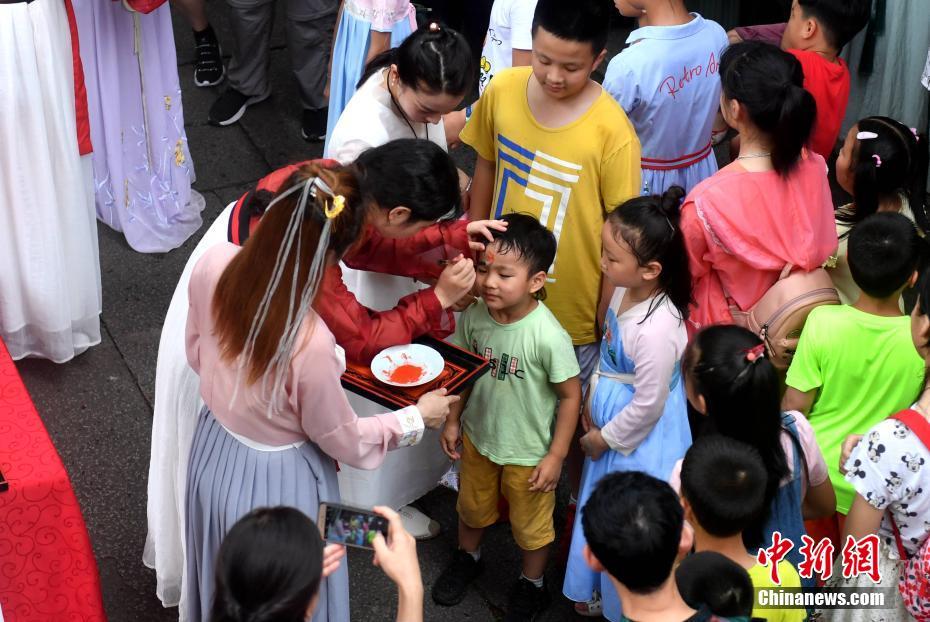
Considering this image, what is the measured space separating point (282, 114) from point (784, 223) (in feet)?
10.9

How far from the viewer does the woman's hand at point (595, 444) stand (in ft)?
9.87

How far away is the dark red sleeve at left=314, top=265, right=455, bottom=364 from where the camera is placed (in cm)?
267

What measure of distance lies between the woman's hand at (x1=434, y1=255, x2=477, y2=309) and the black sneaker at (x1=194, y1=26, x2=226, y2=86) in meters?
3.42

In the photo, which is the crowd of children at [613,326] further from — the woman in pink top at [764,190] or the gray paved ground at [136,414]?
the gray paved ground at [136,414]

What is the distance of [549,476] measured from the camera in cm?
307

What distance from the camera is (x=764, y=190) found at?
3.08 meters

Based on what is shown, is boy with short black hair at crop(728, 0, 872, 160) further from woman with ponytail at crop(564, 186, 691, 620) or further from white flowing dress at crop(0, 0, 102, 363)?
white flowing dress at crop(0, 0, 102, 363)

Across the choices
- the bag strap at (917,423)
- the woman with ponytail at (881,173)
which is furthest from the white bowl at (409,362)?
the woman with ponytail at (881,173)

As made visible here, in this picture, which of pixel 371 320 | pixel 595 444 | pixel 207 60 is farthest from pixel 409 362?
pixel 207 60

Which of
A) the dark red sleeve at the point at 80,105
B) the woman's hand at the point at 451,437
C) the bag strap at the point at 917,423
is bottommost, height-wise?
the woman's hand at the point at 451,437

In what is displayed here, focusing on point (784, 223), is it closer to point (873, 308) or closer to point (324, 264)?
point (873, 308)

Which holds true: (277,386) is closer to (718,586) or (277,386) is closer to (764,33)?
(718,586)

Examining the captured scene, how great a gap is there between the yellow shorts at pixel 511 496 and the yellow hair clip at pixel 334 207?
3.88 feet

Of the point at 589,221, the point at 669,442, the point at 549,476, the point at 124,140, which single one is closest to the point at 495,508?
the point at 549,476
